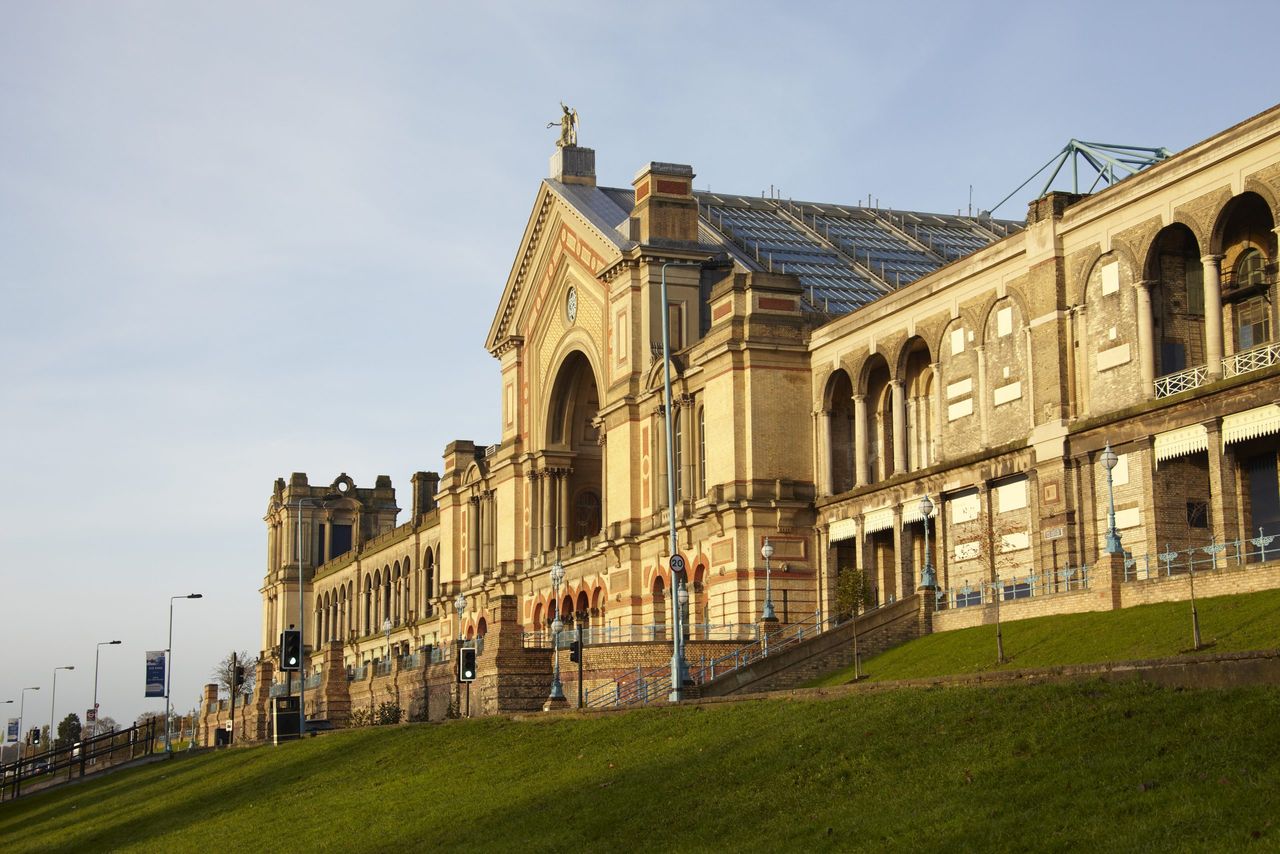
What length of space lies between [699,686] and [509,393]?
45.1 m

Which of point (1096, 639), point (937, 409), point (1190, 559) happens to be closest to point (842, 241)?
point (937, 409)

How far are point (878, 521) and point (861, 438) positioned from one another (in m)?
3.18

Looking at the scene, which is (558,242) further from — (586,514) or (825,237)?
(825,237)

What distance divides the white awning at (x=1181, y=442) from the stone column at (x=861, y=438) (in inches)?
640

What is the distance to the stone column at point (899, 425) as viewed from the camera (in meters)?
61.6

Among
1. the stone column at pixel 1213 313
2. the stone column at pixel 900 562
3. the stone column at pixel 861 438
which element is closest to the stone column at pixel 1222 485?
the stone column at pixel 1213 313

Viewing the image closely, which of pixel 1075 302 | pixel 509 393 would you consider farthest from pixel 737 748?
pixel 509 393

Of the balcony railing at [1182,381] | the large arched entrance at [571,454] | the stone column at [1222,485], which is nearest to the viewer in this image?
the stone column at [1222,485]

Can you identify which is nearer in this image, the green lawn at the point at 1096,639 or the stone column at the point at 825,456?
the green lawn at the point at 1096,639

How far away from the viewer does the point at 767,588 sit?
61.2m

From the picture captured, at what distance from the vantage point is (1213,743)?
68.9ft

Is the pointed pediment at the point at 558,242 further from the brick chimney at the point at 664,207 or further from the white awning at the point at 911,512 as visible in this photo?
the white awning at the point at 911,512

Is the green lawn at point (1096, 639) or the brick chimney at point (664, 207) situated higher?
the brick chimney at point (664, 207)

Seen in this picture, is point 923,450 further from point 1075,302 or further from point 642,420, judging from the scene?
point 642,420
